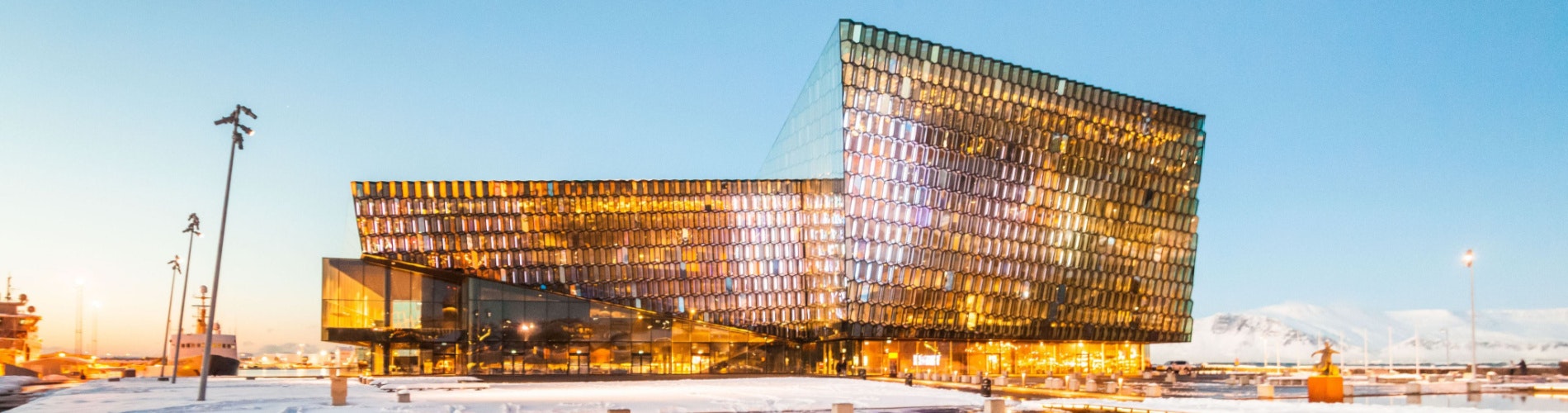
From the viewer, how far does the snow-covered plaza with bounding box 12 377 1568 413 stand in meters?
33.7

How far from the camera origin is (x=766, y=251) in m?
82.3

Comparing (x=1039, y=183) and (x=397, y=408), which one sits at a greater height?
(x=1039, y=183)

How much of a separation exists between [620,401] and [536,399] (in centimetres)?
365

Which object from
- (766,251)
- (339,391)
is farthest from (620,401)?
(766,251)

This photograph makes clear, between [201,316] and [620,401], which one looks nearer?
[620,401]

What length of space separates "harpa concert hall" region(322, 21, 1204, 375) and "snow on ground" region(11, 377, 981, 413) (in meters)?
27.1

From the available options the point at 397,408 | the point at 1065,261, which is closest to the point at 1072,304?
the point at 1065,261

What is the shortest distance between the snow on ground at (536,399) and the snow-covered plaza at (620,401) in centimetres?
3

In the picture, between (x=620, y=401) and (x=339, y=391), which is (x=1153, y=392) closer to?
(x=620, y=401)

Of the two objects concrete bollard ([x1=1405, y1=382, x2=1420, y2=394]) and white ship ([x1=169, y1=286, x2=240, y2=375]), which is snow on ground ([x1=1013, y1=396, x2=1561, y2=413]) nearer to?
concrete bollard ([x1=1405, y1=382, x2=1420, y2=394])

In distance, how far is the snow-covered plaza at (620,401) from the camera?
3369cm

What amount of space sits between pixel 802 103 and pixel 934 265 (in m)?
15.9

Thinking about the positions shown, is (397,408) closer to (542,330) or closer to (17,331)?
(542,330)

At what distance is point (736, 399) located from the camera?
128 ft
